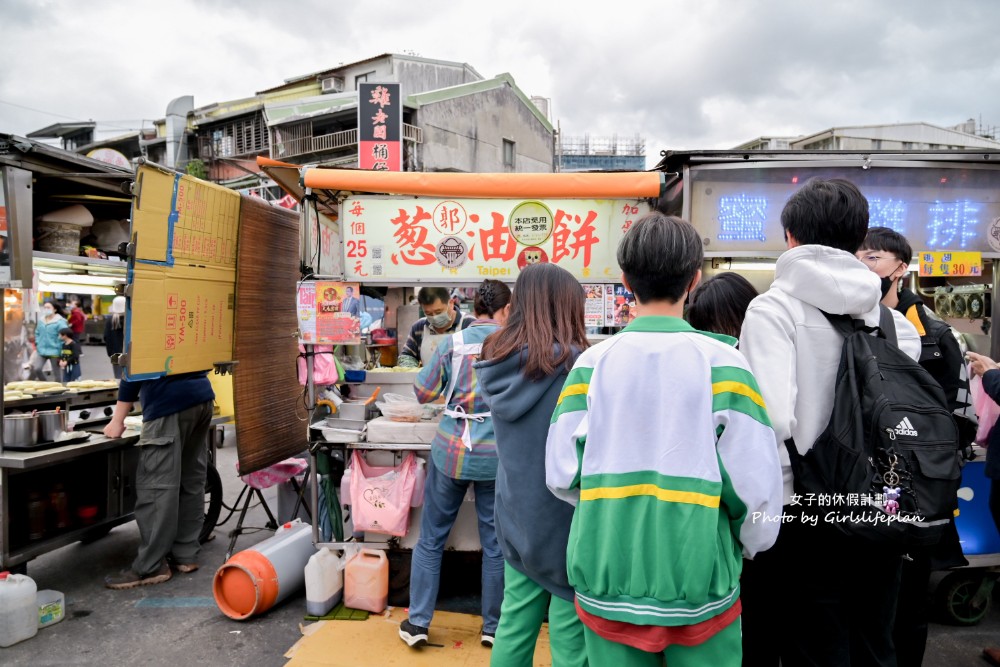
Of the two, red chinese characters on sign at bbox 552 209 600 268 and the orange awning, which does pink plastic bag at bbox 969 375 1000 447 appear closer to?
the orange awning

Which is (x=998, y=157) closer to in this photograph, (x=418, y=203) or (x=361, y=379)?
(x=418, y=203)

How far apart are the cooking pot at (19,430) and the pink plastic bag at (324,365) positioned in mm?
1884

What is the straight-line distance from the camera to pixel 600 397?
1658 millimetres

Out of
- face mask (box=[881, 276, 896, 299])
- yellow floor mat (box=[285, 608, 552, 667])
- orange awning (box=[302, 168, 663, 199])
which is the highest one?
orange awning (box=[302, 168, 663, 199])

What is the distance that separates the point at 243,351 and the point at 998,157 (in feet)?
18.2

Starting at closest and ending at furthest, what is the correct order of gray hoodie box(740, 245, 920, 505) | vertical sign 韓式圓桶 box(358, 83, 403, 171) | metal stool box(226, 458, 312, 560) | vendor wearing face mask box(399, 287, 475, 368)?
gray hoodie box(740, 245, 920, 505), metal stool box(226, 458, 312, 560), vendor wearing face mask box(399, 287, 475, 368), vertical sign 韓式圓桶 box(358, 83, 403, 171)

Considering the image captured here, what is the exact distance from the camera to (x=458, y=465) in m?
3.38

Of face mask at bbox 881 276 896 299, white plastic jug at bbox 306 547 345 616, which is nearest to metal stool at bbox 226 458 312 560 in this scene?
white plastic jug at bbox 306 547 345 616

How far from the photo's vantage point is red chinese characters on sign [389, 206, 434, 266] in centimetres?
437

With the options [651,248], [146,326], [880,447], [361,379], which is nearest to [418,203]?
[361,379]

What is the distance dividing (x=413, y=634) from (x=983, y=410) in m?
3.64

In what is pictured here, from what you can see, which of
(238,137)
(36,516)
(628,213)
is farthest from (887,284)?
(238,137)

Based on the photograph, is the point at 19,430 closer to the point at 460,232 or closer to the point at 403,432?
the point at 403,432

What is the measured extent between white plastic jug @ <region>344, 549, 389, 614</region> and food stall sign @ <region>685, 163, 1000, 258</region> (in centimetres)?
319
